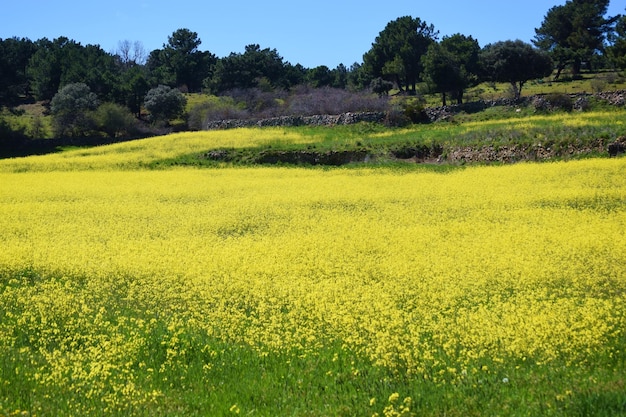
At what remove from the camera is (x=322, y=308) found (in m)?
9.71

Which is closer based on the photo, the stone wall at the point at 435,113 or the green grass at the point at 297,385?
the green grass at the point at 297,385

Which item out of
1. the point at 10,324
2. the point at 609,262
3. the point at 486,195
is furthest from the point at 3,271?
the point at 486,195

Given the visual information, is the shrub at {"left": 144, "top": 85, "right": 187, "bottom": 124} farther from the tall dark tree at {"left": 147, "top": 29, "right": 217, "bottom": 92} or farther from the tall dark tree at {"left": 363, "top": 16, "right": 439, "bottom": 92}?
the tall dark tree at {"left": 363, "top": 16, "right": 439, "bottom": 92}

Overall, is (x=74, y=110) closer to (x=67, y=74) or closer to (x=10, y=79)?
(x=67, y=74)

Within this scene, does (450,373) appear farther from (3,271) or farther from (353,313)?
(3,271)

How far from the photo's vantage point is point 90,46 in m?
97.2

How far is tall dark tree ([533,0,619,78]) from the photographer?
196ft

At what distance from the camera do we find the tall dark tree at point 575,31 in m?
59.7

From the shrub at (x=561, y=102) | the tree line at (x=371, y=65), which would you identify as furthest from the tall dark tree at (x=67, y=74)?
the shrub at (x=561, y=102)

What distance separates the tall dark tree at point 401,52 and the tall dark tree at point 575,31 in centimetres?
1365

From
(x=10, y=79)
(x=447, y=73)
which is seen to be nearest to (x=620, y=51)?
(x=447, y=73)

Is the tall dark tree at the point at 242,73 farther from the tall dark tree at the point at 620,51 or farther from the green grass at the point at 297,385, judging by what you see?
the green grass at the point at 297,385

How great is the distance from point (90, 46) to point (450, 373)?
102 m

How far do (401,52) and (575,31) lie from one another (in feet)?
62.4
